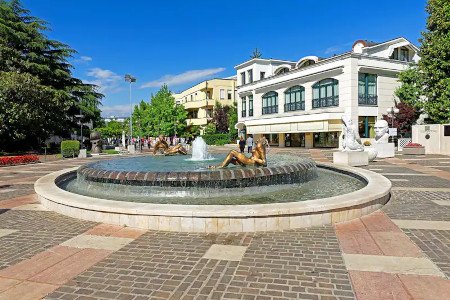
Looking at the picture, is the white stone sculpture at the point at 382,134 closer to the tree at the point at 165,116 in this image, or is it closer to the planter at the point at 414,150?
the planter at the point at 414,150

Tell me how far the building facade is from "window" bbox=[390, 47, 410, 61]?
95.0ft

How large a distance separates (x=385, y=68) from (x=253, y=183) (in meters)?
30.9

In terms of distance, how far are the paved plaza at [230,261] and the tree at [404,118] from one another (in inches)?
1094

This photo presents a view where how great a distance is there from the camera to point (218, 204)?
7133mm

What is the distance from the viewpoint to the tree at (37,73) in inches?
1184

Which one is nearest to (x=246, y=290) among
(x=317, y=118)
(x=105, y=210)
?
(x=105, y=210)

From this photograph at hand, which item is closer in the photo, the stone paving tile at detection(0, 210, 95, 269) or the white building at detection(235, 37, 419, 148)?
the stone paving tile at detection(0, 210, 95, 269)

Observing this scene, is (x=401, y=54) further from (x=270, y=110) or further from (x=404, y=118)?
(x=270, y=110)

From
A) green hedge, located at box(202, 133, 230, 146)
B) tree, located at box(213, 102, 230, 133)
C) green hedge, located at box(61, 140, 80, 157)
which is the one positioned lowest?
green hedge, located at box(61, 140, 80, 157)

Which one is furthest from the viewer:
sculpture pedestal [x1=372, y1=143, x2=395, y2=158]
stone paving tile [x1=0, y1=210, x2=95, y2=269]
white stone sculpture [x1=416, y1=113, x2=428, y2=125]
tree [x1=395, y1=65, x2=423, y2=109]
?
white stone sculpture [x1=416, y1=113, x2=428, y2=125]

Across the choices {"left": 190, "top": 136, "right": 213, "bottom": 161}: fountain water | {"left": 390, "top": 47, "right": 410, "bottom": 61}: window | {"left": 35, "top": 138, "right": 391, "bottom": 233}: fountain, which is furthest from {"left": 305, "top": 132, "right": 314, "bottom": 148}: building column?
{"left": 35, "top": 138, "right": 391, "bottom": 233}: fountain

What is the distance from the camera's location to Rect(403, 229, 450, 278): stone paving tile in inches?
162

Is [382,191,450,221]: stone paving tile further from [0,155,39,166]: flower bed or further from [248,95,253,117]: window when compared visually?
[248,95,253,117]: window

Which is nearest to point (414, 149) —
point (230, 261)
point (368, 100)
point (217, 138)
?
point (368, 100)
